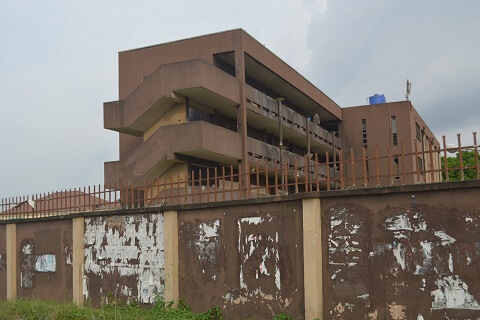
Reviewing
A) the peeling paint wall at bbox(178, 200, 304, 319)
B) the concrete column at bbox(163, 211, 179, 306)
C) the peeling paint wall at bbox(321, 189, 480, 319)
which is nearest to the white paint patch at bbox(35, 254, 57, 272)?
the concrete column at bbox(163, 211, 179, 306)

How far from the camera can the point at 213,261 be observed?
10180 mm

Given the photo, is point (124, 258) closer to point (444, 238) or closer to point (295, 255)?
point (295, 255)

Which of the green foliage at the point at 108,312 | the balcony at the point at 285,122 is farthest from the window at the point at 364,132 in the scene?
the green foliage at the point at 108,312

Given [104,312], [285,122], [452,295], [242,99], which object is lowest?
[104,312]

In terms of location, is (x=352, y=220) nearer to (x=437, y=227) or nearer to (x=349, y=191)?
Answer: (x=349, y=191)

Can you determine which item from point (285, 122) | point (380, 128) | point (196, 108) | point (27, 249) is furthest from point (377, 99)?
point (27, 249)

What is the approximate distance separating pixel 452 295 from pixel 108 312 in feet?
22.8

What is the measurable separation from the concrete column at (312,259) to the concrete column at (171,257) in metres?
3.20

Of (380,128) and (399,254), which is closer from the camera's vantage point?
(399,254)

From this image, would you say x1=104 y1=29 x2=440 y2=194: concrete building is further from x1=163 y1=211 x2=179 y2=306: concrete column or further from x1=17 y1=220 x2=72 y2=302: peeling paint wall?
x1=163 y1=211 x2=179 y2=306: concrete column

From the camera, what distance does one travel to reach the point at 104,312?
32.3 feet

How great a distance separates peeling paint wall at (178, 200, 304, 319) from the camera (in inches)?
356

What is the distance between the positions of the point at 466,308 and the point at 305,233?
269 centimetres

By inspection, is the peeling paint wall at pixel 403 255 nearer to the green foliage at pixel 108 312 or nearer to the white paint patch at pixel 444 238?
the white paint patch at pixel 444 238
